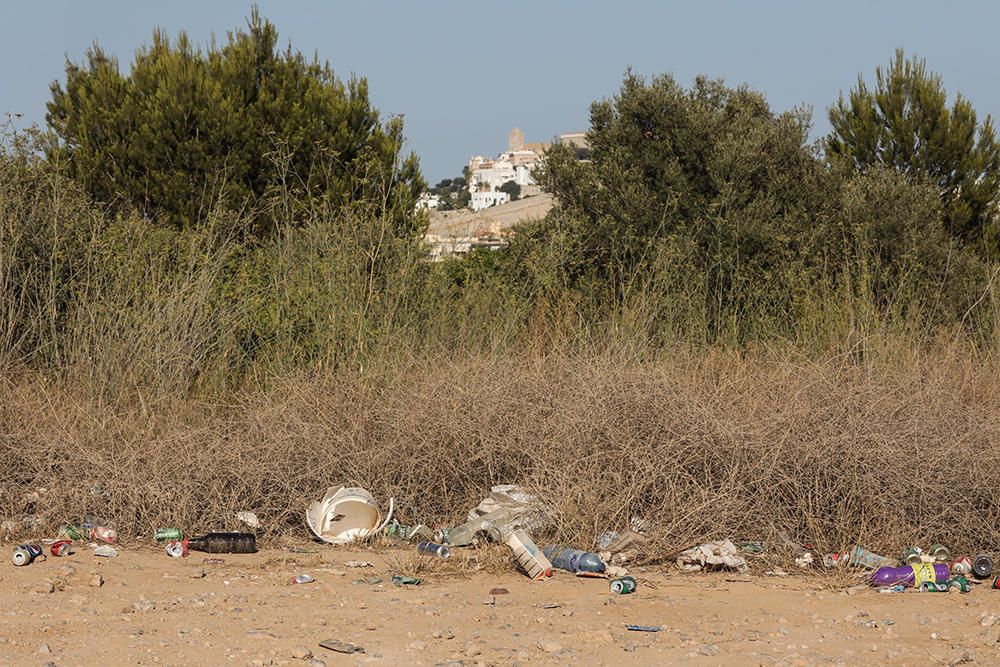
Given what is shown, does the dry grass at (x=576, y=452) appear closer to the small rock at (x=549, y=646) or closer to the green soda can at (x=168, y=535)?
the green soda can at (x=168, y=535)

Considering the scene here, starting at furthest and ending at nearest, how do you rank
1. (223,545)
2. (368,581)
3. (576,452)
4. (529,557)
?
(576,452)
(223,545)
(529,557)
(368,581)

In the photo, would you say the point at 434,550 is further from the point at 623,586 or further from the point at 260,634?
the point at 260,634

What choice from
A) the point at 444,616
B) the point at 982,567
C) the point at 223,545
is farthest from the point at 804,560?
the point at 223,545

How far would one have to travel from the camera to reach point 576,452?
5.89m

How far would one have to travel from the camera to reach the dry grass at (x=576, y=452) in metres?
5.63

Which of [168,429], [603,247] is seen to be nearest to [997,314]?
[603,247]

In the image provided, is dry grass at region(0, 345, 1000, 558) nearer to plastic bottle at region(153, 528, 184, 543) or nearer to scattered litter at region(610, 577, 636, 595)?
plastic bottle at region(153, 528, 184, 543)

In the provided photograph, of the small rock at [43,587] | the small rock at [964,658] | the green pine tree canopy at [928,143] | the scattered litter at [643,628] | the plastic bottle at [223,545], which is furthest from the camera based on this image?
the green pine tree canopy at [928,143]

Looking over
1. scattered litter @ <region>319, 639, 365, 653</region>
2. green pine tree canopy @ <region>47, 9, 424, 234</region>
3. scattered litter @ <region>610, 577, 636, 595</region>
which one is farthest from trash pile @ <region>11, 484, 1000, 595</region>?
green pine tree canopy @ <region>47, 9, 424, 234</region>

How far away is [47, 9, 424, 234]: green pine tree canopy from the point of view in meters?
11.9

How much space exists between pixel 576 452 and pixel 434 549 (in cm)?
84

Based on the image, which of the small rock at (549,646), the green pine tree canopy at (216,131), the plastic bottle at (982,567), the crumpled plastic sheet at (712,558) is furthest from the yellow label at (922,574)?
the green pine tree canopy at (216,131)

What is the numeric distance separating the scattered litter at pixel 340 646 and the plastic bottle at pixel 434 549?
124 cm

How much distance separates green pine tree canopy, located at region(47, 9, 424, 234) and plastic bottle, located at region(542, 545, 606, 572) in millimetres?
6246
